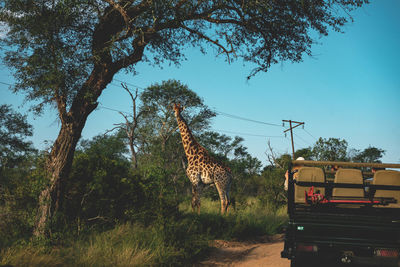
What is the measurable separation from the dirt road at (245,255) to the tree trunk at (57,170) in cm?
318

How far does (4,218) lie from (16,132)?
14072 millimetres

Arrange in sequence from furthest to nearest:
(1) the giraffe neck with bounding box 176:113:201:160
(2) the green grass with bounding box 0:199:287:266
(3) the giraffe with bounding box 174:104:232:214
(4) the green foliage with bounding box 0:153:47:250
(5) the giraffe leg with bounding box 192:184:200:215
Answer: (1) the giraffe neck with bounding box 176:113:201:160, (3) the giraffe with bounding box 174:104:232:214, (5) the giraffe leg with bounding box 192:184:200:215, (4) the green foliage with bounding box 0:153:47:250, (2) the green grass with bounding box 0:199:287:266

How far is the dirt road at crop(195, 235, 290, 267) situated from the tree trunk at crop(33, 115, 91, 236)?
3183 millimetres

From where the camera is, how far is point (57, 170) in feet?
22.4

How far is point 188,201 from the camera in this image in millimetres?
12797

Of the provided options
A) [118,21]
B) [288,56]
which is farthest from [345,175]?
[118,21]

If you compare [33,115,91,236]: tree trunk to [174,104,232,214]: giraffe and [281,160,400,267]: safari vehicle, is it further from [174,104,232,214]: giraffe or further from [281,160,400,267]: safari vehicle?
[174,104,232,214]: giraffe

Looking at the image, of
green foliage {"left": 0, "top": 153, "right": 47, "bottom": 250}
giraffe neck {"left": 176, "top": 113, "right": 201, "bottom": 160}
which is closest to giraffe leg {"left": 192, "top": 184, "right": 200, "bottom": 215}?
giraffe neck {"left": 176, "top": 113, "right": 201, "bottom": 160}

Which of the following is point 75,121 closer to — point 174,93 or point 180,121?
point 180,121

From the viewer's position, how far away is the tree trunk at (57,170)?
6.49 meters

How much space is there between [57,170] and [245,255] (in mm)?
4633

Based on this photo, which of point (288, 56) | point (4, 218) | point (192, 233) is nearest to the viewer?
point (4, 218)

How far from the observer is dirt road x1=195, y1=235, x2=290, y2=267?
22.5 feet

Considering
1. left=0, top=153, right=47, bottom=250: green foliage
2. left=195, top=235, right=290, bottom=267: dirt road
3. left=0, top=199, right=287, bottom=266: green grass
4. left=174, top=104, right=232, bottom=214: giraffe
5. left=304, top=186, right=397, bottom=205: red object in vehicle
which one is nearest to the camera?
left=0, top=199, right=287, bottom=266: green grass
